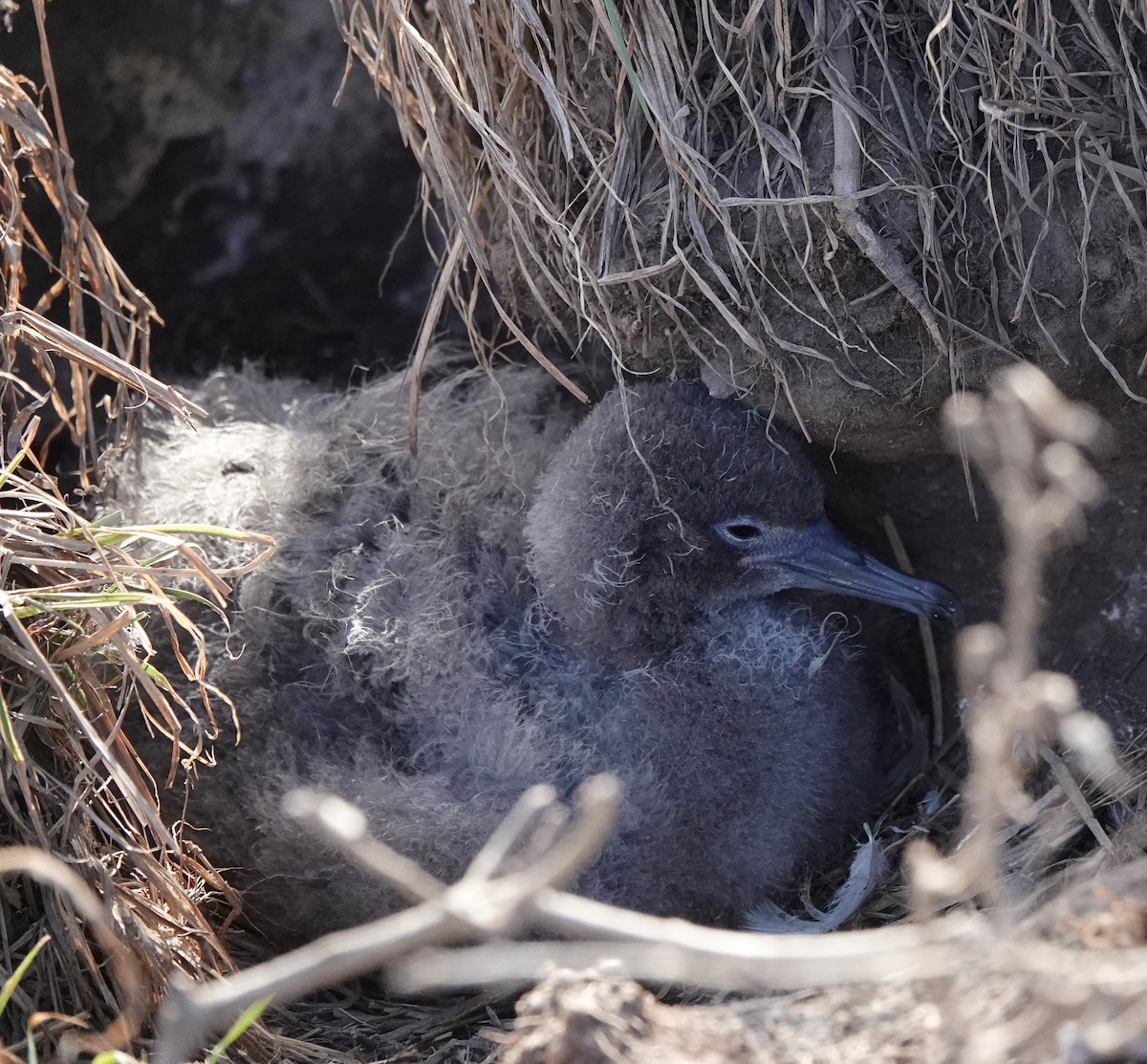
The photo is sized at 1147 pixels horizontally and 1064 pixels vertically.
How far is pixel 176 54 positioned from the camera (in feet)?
9.53

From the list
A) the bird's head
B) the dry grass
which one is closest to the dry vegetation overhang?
the bird's head

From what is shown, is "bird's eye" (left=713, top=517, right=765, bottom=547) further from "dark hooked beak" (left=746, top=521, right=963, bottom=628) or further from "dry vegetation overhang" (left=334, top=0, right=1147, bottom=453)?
"dry vegetation overhang" (left=334, top=0, right=1147, bottom=453)

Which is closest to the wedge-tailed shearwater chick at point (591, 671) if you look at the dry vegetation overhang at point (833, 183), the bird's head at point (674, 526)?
the bird's head at point (674, 526)

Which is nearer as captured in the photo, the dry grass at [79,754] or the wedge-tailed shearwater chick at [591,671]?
the dry grass at [79,754]

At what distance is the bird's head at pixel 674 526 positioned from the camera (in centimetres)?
215

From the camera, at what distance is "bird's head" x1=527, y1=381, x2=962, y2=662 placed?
2146 millimetres

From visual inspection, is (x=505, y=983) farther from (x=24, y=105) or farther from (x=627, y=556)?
(x=24, y=105)

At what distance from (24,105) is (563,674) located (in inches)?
54.3

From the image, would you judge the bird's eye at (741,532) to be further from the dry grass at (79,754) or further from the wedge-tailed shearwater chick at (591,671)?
the dry grass at (79,754)

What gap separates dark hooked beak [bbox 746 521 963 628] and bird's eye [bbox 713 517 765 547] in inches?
1.6

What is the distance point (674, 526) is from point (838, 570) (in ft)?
1.08

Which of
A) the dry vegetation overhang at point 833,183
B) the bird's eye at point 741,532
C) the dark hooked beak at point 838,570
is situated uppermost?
the dry vegetation overhang at point 833,183

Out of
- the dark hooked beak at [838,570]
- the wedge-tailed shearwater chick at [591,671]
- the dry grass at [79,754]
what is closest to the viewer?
the dry grass at [79,754]

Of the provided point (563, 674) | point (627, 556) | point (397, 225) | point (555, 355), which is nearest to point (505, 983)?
point (563, 674)
